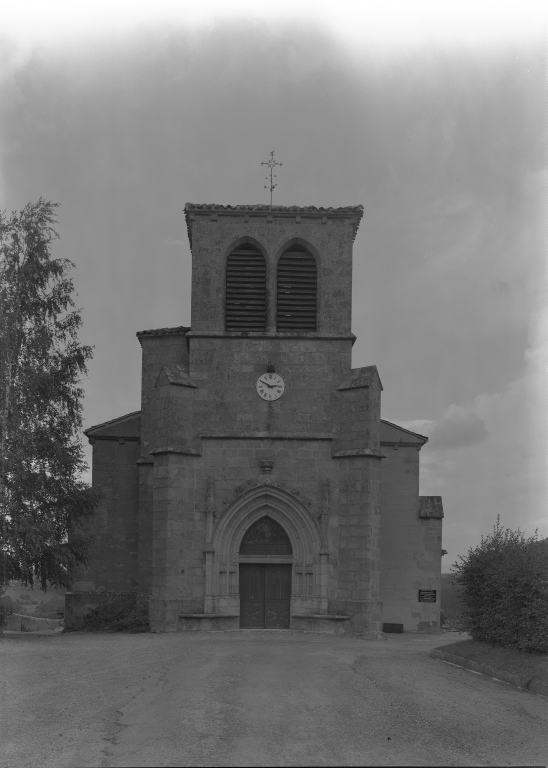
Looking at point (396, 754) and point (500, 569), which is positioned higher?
point (500, 569)

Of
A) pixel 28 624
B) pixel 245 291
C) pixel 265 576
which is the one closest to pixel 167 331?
pixel 245 291

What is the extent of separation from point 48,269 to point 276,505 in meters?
8.55

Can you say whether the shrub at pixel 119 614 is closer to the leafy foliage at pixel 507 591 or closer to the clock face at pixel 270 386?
the clock face at pixel 270 386

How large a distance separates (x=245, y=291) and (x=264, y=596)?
8265mm

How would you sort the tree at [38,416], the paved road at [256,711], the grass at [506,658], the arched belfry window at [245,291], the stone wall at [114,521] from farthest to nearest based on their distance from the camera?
the stone wall at [114,521], the arched belfry window at [245,291], the tree at [38,416], the grass at [506,658], the paved road at [256,711]

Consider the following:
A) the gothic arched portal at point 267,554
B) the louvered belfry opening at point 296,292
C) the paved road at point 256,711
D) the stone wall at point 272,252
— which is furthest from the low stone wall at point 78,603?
the louvered belfry opening at point 296,292

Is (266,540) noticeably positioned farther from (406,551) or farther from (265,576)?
(406,551)

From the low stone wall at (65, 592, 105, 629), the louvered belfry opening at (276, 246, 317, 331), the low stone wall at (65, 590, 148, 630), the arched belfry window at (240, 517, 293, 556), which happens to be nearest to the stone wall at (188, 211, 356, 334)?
the louvered belfry opening at (276, 246, 317, 331)

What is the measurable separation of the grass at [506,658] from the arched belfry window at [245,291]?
10576 millimetres

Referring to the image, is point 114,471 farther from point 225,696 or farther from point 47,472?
point 225,696

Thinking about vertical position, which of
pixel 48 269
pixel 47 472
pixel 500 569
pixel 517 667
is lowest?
pixel 517 667

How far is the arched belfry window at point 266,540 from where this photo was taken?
80.2ft

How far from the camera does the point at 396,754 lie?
31.4ft

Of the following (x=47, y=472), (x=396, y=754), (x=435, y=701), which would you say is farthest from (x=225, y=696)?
(x=47, y=472)
